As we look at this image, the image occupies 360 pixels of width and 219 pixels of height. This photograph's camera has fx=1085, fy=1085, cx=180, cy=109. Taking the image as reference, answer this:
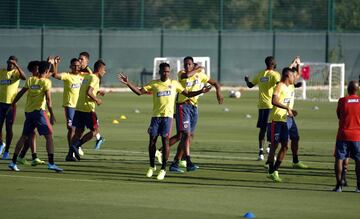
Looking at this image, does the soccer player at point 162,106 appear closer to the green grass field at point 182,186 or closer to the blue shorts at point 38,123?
the green grass field at point 182,186

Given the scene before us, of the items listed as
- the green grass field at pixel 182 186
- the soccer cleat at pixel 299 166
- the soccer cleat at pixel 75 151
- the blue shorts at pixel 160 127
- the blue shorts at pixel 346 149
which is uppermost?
the blue shorts at pixel 160 127

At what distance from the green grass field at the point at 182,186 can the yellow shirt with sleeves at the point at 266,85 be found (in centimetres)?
124

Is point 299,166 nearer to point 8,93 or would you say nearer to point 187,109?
point 187,109

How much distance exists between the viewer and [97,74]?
2339 cm

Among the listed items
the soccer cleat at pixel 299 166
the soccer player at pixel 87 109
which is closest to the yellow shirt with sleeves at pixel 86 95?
the soccer player at pixel 87 109

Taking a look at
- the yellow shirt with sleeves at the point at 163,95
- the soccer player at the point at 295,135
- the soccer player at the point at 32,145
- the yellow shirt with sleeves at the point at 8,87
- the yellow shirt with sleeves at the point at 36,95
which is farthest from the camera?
the yellow shirt with sleeves at the point at 8,87

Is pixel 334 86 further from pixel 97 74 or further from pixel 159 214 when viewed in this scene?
pixel 159 214

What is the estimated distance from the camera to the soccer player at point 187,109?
21172 millimetres

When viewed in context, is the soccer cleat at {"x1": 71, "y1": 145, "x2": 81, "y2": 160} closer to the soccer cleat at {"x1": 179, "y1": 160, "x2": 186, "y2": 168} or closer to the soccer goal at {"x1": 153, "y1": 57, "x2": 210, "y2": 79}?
the soccer cleat at {"x1": 179, "y1": 160, "x2": 186, "y2": 168}

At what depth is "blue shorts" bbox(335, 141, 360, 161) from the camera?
17.9 metres

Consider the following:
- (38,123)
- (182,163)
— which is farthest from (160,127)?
(38,123)

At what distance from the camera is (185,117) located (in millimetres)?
21375

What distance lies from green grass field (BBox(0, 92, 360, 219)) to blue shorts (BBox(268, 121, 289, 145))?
0.74 meters

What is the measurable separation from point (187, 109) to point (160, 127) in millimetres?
1733
